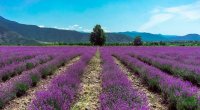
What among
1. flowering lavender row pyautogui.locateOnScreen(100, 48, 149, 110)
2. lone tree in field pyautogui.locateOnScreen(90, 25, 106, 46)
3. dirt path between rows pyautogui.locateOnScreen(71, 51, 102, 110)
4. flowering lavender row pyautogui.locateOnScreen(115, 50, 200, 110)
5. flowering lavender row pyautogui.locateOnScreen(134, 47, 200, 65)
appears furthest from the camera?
lone tree in field pyautogui.locateOnScreen(90, 25, 106, 46)

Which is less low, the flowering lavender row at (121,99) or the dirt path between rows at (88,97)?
the flowering lavender row at (121,99)

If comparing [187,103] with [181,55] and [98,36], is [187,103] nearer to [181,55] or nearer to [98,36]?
[181,55]

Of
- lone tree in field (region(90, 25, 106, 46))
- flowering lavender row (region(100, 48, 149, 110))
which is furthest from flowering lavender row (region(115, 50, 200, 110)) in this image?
lone tree in field (region(90, 25, 106, 46))

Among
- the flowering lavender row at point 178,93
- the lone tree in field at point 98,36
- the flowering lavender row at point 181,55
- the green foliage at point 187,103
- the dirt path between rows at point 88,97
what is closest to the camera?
the green foliage at point 187,103

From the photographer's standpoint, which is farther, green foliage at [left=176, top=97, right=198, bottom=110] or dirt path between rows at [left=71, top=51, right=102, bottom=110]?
dirt path between rows at [left=71, top=51, right=102, bottom=110]

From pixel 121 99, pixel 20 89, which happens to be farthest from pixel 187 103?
pixel 20 89

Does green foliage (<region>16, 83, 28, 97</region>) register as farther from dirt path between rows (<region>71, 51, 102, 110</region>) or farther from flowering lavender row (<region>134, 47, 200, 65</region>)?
flowering lavender row (<region>134, 47, 200, 65</region>)

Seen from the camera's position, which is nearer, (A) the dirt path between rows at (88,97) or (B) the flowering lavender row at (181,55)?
(A) the dirt path between rows at (88,97)

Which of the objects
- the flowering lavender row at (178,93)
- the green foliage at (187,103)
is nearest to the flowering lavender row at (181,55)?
the flowering lavender row at (178,93)

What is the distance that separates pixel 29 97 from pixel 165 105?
12.2 feet

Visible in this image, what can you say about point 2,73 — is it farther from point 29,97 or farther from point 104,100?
point 104,100

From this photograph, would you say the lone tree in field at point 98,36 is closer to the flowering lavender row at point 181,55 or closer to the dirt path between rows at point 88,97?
the flowering lavender row at point 181,55

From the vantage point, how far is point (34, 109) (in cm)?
494

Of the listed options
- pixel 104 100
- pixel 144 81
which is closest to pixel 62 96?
pixel 104 100
